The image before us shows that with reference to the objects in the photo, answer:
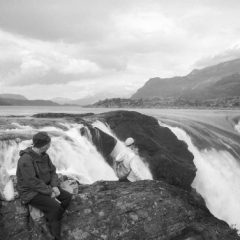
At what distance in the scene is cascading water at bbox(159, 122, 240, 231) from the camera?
85.4ft

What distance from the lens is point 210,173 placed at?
98.7 ft

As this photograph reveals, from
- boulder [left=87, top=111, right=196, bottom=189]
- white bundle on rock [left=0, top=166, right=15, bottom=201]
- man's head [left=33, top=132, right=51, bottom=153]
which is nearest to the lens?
man's head [left=33, top=132, right=51, bottom=153]

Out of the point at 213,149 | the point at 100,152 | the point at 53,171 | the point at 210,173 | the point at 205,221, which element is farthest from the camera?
the point at 213,149

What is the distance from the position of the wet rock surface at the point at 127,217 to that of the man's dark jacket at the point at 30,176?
35.7 inches

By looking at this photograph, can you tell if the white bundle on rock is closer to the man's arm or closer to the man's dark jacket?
the man's dark jacket

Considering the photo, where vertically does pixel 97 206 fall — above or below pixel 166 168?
above

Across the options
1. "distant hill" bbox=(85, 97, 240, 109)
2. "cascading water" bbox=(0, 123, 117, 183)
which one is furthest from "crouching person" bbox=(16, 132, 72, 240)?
"distant hill" bbox=(85, 97, 240, 109)

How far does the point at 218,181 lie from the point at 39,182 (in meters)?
22.2

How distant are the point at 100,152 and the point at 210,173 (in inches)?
365

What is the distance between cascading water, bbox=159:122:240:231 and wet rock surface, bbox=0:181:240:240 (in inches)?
498

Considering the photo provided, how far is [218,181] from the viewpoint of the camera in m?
29.2

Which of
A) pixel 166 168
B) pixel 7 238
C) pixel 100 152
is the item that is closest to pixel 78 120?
pixel 100 152

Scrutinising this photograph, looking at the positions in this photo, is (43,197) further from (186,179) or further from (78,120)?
(78,120)

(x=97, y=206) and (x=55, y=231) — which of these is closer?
(x=55, y=231)
